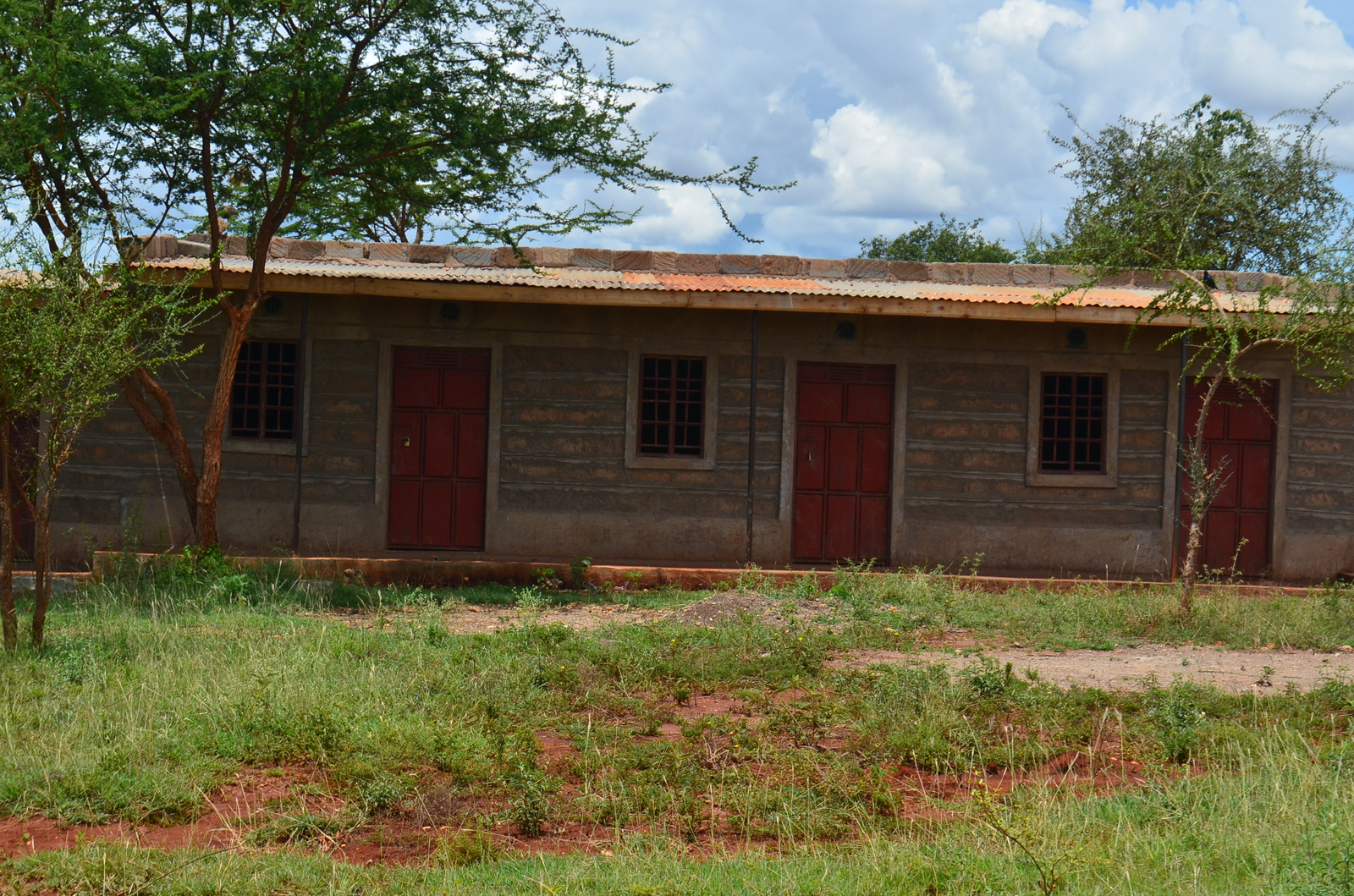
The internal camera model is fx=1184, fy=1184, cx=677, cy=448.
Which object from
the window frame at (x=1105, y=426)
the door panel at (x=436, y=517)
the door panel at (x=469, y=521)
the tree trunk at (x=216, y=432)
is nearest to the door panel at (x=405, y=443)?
the door panel at (x=436, y=517)

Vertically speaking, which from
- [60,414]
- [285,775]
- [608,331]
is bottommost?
[285,775]

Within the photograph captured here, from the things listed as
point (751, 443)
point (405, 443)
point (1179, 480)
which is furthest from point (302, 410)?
point (1179, 480)

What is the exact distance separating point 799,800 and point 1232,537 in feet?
32.7

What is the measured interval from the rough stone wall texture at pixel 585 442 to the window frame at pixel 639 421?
1.9 inches

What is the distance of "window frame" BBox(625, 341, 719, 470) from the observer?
1284 centimetres

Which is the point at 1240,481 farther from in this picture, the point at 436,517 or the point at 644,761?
the point at 644,761

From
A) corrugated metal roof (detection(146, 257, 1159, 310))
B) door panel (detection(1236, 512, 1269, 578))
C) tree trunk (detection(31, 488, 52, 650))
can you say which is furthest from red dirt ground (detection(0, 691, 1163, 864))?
door panel (detection(1236, 512, 1269, 578))

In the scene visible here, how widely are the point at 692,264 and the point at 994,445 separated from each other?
13.0ft

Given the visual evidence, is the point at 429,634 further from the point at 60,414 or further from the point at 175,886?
the point at 175,886

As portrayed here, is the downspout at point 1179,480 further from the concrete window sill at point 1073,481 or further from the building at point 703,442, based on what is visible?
the concrete window sill at point 1073,481

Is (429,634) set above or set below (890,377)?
below

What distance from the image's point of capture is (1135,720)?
20.6ft

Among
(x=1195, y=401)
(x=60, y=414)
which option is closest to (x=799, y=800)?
(x=60, y=414)

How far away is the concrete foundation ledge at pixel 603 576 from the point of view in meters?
11.1
